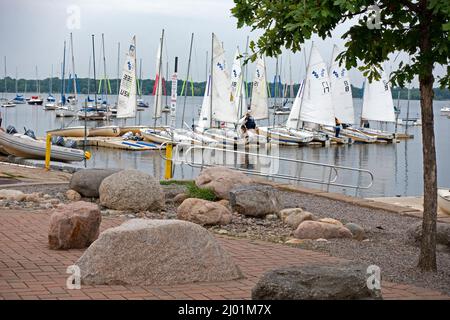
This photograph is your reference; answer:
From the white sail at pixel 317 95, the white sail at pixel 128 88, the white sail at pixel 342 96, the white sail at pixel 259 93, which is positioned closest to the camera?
the white sail at pixel 128 88

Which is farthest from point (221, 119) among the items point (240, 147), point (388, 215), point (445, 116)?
point (445, 116)

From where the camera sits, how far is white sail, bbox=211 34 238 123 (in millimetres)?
56438

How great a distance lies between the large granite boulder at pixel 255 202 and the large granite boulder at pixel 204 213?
0.94 metres

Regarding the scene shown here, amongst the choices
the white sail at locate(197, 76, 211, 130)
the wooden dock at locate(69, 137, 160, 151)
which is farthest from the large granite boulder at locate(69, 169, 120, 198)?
the white sail at locate(197, 76, 211, 130)

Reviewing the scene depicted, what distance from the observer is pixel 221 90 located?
57.2 metres

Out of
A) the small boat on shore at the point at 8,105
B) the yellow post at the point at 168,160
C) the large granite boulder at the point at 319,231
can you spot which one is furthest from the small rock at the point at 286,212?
the small boat on shore at the point at 8,105

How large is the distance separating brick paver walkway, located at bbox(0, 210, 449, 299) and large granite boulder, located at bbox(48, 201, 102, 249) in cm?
13

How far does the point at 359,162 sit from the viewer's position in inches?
2039

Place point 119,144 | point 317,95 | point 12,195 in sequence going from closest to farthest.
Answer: point 12,195 < point 119,144 < point 317,95

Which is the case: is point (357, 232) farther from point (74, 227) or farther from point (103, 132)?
point (103, 132)

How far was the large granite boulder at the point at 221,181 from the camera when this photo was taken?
48.3 feet

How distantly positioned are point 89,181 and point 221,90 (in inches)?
1674

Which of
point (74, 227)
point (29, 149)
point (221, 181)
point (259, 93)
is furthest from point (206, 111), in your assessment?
point (74, 227)

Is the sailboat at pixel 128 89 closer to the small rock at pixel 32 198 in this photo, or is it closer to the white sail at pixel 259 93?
the white sail at pixel 259 93
